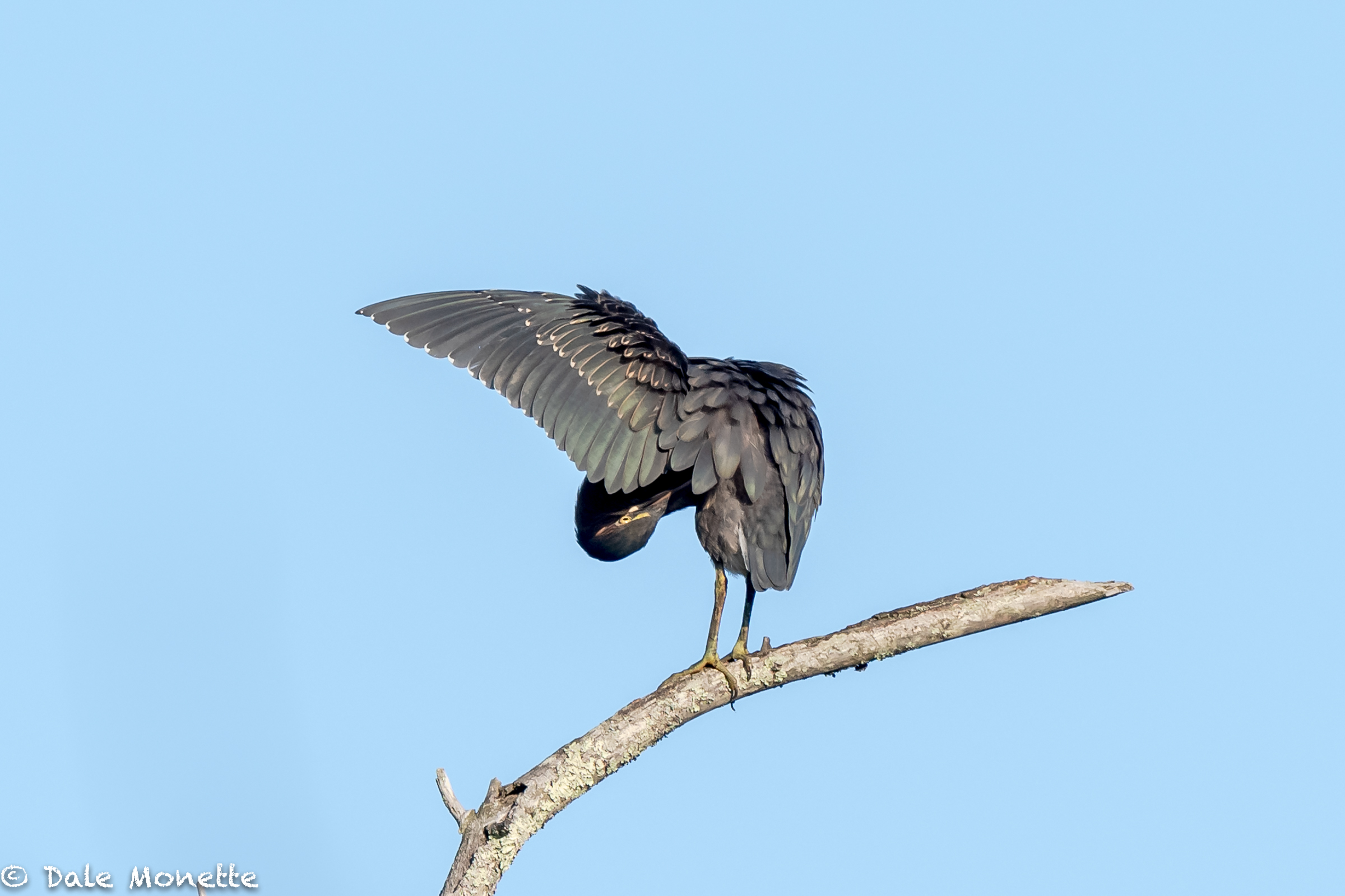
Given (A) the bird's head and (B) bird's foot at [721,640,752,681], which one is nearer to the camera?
(B) bird's foot at [721,640,752,681]

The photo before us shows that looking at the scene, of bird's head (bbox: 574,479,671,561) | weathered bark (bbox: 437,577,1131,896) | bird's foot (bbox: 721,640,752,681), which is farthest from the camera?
bird's head (bbox: 574,479,671,561)

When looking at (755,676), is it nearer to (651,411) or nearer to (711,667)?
(711,667)

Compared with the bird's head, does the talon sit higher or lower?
lower

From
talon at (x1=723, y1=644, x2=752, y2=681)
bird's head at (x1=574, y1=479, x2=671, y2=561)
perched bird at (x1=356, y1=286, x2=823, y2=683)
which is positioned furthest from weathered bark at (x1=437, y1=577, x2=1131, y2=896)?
bird's head at (x1=574, y1=479, x2=671, y2=561)

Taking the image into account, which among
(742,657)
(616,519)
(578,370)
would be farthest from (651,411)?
(742,657)

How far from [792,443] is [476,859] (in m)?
2.49

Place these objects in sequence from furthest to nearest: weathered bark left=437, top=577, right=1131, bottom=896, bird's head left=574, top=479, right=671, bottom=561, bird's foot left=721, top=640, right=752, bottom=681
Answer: bird's head left=574, top=479, right=671, bottom=561, bird's foot left=721, top=640, right=752, bottom=681, weathered bark left=437, top=577, right=1131, bottom=896

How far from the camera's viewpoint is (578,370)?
614 centimetres

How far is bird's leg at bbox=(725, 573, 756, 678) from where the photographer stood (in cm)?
599

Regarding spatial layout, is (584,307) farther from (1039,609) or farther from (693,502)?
(1039,609)

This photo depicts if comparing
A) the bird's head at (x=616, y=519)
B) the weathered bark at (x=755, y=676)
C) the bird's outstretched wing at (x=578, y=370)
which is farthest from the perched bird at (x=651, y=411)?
the bird's head at (x=616, y=519)

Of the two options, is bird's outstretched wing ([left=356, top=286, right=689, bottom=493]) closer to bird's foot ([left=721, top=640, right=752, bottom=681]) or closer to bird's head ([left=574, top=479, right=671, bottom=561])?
bird's head ([left=574, top=479, right=671, bottom=561])

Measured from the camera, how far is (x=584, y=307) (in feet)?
21.1

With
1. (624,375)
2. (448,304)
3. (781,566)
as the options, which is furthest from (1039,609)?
(448,304)
